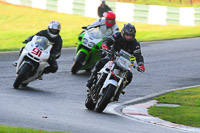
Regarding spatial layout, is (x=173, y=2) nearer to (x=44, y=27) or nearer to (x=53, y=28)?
(x=44, y=27)

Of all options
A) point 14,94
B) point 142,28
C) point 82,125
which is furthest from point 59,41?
point 142,28

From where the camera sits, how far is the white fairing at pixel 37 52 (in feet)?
40.2

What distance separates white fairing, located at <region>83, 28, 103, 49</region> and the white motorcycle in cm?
276

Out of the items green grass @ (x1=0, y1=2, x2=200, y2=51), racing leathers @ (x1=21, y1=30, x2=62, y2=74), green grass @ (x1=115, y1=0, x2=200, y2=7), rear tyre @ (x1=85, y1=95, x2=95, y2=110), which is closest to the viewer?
rear tyre @ (x1=85, y1=95, x2=95, y2=110)

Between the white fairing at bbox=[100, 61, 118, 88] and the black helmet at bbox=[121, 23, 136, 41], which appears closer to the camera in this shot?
the white fairing at bbox=[100, 61, 118, 88]

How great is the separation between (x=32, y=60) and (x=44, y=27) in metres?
18.8

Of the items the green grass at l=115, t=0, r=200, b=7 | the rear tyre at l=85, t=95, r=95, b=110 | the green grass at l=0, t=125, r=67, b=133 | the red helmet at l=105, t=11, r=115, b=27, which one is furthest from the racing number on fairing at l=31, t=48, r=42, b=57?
the green grass at l=115, t=0, r=200, b=7

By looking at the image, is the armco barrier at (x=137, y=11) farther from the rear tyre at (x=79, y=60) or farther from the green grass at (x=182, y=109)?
the green grass at (x=182, y=109)

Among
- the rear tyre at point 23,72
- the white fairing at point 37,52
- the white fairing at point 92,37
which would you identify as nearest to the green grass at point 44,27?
the white fairing at point 92,37

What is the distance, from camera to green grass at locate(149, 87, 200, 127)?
9703 mm

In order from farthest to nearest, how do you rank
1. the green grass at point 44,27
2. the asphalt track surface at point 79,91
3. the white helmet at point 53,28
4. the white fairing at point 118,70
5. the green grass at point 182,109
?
the green grass at point 44,27, the white helmet at point 53,28, the green grass at point 182,109, the white fairing at point 118,70, the asphalt track surface at point 79,91

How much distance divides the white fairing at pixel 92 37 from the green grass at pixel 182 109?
3200 millimetres

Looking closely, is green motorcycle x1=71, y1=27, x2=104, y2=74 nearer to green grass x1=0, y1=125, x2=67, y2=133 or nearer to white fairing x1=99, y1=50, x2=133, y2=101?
white fairing x1=99, y1=50, x2=133, y2=101

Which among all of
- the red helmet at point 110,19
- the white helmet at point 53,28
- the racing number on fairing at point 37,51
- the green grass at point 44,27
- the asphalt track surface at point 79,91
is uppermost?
the white helmet at point 53,28
